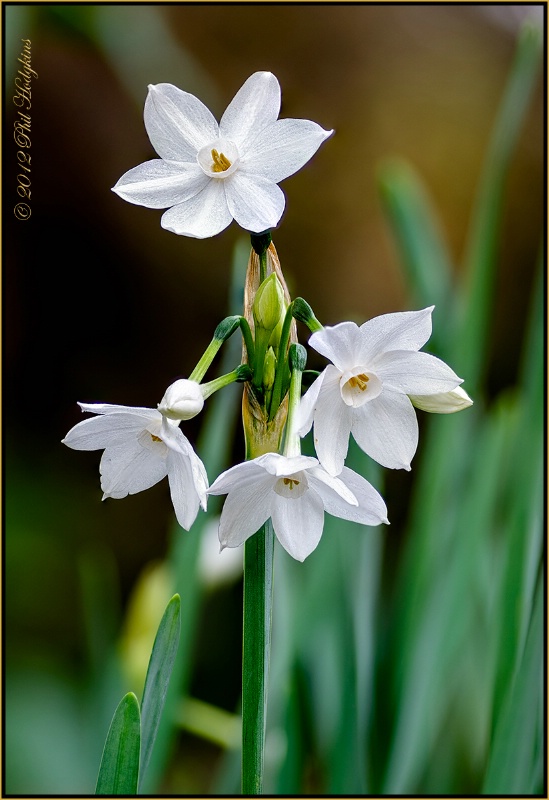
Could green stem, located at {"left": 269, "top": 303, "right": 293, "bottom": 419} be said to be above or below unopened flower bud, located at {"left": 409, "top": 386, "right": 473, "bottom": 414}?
above

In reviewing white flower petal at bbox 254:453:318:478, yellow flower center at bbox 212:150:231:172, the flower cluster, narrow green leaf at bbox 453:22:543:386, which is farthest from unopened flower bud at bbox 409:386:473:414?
narrow green leaf at bbox 453:22:543:386

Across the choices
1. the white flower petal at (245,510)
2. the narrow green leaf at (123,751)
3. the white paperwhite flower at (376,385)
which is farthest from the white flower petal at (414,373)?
the narrow green leaf at (123,751)

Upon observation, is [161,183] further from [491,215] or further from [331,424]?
[491,215]

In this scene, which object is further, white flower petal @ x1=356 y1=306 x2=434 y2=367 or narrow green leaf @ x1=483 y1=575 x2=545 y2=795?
narrow green leaf @ x1=483 y1=575 x2=545 y2=795

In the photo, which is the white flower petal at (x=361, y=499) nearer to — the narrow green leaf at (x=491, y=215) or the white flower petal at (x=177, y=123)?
the white flower petal at (x=177, y=123)

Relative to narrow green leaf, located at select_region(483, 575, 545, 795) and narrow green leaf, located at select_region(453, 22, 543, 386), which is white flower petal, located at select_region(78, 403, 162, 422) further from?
narrow green leaf, located at select_region(453, 22, 543, 386)

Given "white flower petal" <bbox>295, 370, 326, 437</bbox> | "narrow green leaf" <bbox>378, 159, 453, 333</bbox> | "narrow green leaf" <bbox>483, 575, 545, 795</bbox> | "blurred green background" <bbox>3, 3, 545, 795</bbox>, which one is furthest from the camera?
"narrow green leaf" <bbox>378, 159, 453, 333</bbox>

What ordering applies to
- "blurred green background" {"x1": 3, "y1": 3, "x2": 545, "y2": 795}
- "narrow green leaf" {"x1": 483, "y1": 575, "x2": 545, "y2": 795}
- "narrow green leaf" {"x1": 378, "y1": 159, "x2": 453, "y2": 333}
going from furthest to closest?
1. "narrow green leaf" {"x1": 378, "y1": 159, "x2": 453, "y2": 333}
2. "blurred green background" {"x1": 3, "y1": 3, "x2": 545, "y2": 795}
3. "narrow green leaf" {"x1": 483, "y1": 575, "x2": 545, "y2": 795}
